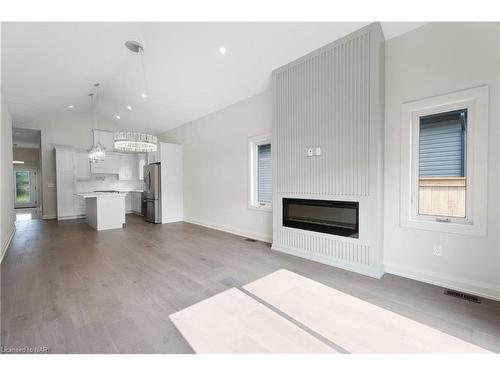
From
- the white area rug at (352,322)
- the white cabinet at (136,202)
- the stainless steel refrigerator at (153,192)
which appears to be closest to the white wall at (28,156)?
the white cabinet at (136,202)

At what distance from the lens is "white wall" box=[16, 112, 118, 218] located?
717 cm

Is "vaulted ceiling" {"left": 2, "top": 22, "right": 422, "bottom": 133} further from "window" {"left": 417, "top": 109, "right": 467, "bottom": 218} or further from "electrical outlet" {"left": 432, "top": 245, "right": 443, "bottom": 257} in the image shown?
"electrical outlet" {"left": 432, "top": 245, "right": 443, "bottom": 257}

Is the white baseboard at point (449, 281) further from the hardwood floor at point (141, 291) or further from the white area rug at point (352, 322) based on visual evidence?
the white area rug at point (352, 322)

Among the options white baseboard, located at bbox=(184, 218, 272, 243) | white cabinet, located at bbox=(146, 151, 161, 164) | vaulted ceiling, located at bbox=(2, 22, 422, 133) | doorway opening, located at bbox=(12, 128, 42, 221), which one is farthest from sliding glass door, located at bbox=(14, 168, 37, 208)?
white baseboard, located at bbox=(184, 218, 272, 243)

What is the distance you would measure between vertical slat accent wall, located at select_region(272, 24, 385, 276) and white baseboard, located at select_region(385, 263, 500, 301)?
277 millimetres

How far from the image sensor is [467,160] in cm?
236

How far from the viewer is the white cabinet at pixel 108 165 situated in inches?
305

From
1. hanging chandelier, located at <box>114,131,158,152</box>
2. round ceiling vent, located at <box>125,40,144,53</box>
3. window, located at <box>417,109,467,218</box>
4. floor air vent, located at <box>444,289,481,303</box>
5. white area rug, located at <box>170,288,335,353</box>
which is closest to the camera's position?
white area rug, located at <box>170,288,335,353</box>

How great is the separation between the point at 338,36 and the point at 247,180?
2.87m

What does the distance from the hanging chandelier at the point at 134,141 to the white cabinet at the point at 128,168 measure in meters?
4.50
